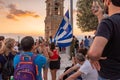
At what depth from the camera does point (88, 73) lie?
6.53m

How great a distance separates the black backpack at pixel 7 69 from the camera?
362 inches

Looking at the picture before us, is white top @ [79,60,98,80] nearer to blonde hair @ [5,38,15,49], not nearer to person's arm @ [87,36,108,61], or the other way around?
person's arm @ [87,36,108,61]

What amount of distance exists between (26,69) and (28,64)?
0.08 meters

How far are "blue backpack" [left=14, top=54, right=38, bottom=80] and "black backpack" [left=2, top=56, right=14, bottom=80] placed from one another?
2.73 m

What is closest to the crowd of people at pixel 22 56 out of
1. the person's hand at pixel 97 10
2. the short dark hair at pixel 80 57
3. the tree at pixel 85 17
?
the short dark hair at pixel 80 57

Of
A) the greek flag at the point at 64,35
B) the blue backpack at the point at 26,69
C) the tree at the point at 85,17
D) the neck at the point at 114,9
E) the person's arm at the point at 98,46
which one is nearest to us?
the person's arm at the point at 98,46

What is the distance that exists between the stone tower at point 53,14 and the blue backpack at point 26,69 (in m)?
44.8

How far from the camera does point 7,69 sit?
9195 mm

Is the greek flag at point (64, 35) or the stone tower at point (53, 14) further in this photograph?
the stone tower at point (53, 14)

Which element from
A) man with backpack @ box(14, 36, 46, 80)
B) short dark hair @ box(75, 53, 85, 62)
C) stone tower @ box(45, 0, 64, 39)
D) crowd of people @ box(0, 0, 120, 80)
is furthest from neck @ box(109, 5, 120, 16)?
stone tower @ box(45, 0, 64, 39)

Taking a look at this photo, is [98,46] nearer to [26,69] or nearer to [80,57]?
[26,69]

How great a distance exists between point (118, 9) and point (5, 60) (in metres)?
5.72

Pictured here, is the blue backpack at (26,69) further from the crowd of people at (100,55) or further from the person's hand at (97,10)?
the person's hand at (97,10)

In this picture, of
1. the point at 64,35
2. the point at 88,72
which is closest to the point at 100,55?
the point at 88,72
